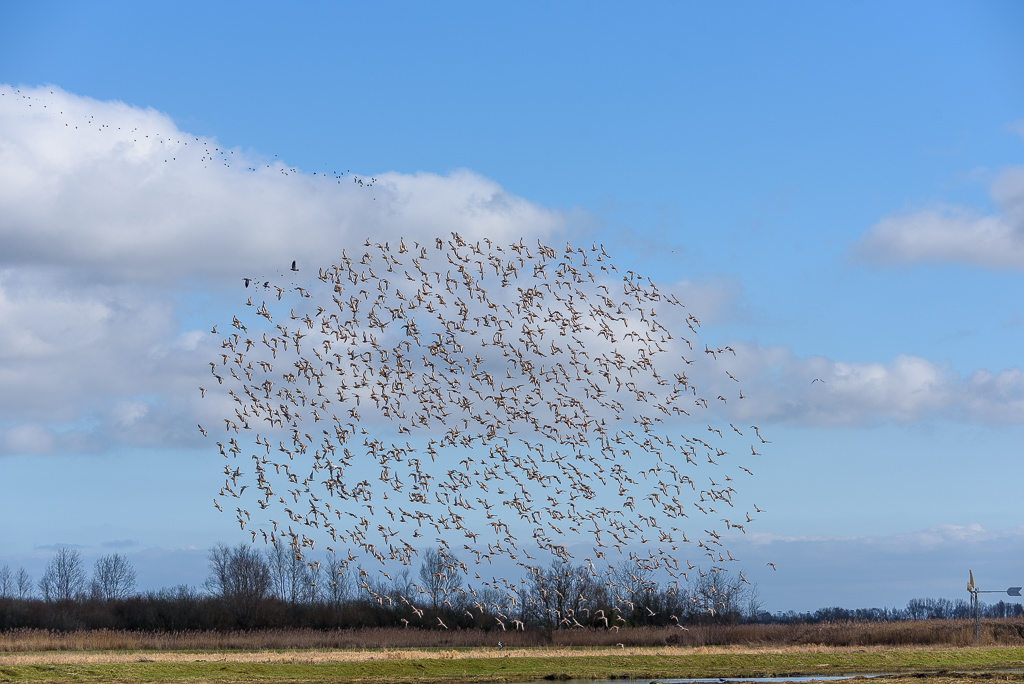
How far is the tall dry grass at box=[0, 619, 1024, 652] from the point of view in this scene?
195 ft

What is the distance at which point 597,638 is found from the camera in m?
64.4

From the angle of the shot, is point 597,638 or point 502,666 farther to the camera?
point 597,638

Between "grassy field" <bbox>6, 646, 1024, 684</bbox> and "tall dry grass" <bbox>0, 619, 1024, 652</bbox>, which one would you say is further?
"tall dry grass" <bbox>0, 619, 1024, 652</bbox>

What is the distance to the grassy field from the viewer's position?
128ft

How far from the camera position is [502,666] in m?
44.2

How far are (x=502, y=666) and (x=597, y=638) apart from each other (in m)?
21.4

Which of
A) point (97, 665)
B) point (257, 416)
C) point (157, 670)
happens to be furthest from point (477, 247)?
point (97, 665)

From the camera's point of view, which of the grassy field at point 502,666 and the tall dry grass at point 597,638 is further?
the tall dry grass at point 597,638

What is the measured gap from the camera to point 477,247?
3456 centimetres

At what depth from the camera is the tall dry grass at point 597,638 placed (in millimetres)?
59375

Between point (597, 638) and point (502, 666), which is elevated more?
point (502, 666)

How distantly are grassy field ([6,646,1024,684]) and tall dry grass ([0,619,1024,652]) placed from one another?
781 cm

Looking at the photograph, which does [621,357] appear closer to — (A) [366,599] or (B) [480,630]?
(B) [480,630]

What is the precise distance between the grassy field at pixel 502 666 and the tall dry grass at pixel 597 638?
781 cm
